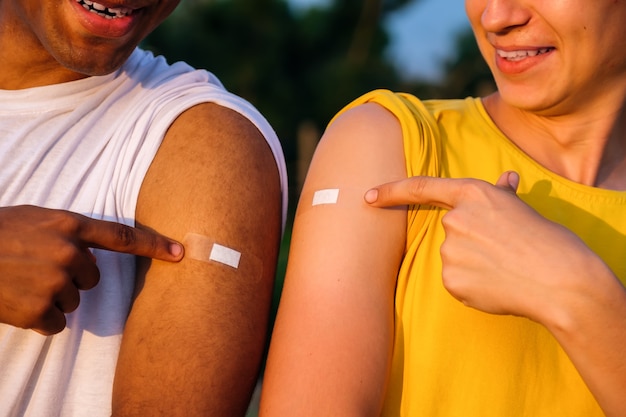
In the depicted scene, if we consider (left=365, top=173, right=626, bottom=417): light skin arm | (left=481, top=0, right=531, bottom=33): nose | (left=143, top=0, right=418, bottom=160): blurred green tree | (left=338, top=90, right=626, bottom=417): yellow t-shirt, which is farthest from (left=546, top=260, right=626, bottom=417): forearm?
(left=143, top=0, right=418, bottom=160): blurred green tree

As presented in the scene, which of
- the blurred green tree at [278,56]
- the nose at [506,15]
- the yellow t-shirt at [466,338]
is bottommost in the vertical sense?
the yellow t-shirt at [466,338]

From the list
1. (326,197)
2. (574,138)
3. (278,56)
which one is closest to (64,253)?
(326,197)

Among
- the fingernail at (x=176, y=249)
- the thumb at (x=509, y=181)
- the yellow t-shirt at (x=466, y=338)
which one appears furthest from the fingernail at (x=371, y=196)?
the fingernail at (x=176, y=249)

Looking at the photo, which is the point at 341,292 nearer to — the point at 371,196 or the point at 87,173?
the point at 371,196

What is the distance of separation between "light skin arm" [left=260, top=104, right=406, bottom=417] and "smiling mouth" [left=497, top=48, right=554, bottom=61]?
286 mm

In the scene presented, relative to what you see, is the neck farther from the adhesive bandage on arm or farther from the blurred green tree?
the blurred green tree

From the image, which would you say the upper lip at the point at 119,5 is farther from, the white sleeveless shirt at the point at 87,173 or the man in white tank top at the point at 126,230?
the white sleeveless shirt at the point at 87,173

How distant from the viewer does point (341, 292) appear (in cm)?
179

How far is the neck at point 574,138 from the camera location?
6.83ft

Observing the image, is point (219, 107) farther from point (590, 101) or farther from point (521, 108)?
point (590, 101)

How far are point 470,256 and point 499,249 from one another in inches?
2.2

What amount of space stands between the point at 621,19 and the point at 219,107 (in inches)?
35.8

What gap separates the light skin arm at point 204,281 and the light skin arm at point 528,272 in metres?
0.32

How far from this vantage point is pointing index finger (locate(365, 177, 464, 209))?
1798 millimetres
